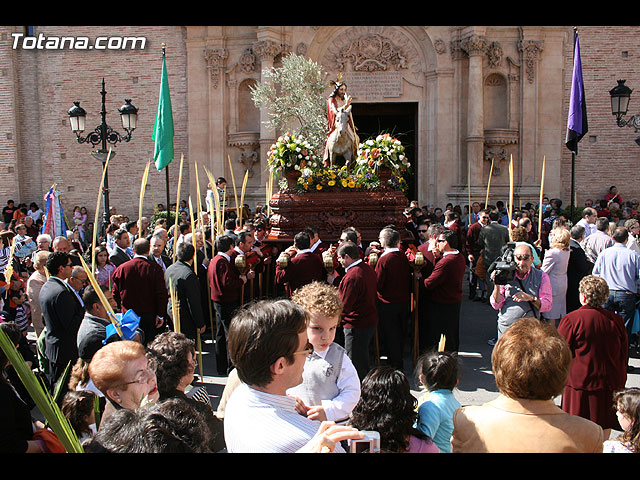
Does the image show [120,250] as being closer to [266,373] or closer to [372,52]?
[266,373]

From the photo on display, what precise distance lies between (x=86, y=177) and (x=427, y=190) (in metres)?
12.8

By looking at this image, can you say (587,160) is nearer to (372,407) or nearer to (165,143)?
(165,143)

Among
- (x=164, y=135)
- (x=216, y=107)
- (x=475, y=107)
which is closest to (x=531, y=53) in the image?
(x=475, y=107)

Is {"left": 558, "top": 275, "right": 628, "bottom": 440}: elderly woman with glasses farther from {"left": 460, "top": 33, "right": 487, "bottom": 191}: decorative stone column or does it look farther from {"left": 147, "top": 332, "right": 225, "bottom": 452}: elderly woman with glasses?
{"left": 460, "top": 33, "right": 487, "bottom": 191}: decorative stone column

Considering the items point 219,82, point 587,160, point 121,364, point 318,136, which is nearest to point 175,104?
point 219,82


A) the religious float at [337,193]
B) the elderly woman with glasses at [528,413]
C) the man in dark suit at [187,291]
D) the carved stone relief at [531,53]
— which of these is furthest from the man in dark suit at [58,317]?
the carved stone relief at [531,53]

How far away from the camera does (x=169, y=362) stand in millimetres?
3527

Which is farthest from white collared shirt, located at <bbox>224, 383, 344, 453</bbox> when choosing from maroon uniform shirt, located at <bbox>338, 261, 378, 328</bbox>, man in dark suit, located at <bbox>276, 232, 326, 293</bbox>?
man in dark suit, located at <bbox>276, 232, 326, 293</bbox>

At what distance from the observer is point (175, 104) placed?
2108cm

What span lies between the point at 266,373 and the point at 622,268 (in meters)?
7.14

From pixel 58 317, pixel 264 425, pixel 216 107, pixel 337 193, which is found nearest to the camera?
pixel 264 425

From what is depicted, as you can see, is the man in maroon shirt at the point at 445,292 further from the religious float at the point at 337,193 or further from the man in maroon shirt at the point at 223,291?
the religious float at the point at 337,193

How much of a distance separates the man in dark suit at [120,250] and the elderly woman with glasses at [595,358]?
6069 millimetres

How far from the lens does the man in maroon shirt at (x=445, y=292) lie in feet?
24.6
